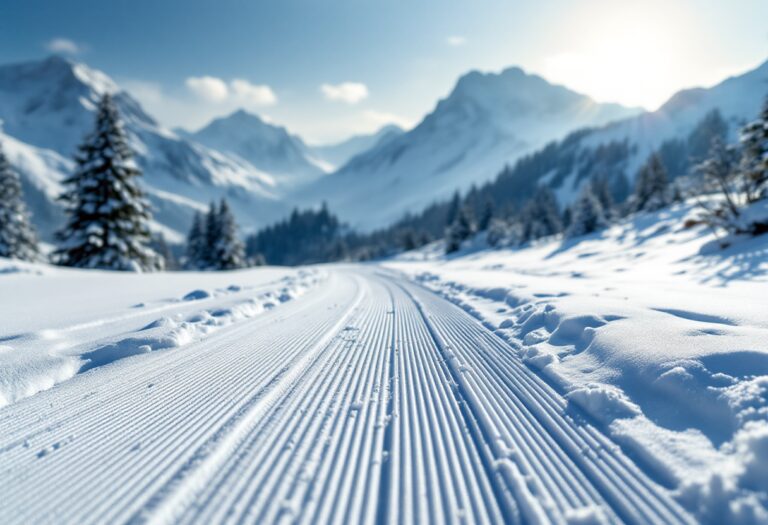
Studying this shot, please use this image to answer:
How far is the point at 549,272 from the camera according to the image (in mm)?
18031

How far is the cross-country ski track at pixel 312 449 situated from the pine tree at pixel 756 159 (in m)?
18.5

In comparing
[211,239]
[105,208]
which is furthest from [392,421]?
[211,239]

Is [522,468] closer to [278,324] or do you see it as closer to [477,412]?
[477,412]

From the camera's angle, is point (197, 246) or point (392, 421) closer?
point (392, 421)

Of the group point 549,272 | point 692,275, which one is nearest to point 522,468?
point 692,275

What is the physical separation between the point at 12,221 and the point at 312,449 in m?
29.3

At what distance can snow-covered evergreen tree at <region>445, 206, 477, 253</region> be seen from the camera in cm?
5269

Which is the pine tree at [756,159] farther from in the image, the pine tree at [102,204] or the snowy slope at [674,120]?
the snowy slope at [674,120]

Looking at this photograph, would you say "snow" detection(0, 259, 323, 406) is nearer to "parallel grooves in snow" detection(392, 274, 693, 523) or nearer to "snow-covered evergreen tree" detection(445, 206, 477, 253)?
"parallel grooves in snow" detection(392, 274, 693, 523)

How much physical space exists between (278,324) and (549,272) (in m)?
15.6

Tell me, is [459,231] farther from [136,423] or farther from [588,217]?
[136,423]

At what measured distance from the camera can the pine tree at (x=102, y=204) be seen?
1636 cm

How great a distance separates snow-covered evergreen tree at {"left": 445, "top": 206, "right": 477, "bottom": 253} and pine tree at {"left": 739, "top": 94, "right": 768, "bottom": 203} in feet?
118

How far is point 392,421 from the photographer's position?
8.80 feet
